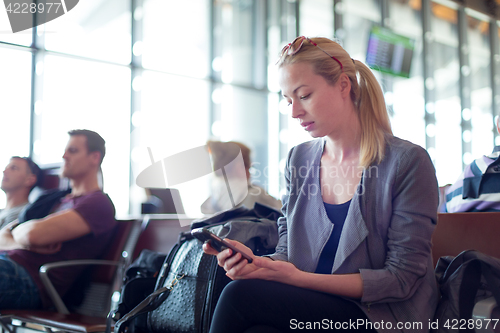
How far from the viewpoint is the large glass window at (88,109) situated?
4.44 m

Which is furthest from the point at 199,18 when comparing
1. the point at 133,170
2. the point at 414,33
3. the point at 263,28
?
the point at 414,33

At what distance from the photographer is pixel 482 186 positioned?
1.67 meters

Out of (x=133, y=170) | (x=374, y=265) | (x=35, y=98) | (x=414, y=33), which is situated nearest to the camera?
(x=374, y=265)

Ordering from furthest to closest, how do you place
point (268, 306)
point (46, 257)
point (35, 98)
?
point (35, 98), point (46, 257), point (268, 306)

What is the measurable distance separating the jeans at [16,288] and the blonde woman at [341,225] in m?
1.33

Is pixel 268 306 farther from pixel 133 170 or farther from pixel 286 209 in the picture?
pixel 133 170

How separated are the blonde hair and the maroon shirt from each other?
4.33ft

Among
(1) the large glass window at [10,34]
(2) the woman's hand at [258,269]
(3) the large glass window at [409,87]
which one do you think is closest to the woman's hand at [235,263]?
(2) the woman's hand at [258,269]

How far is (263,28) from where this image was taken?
6207mm

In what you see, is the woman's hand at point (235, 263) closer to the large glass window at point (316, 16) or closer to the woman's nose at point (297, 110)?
the woman's nose at point (297, 110)

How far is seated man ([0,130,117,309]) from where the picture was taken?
2.05m

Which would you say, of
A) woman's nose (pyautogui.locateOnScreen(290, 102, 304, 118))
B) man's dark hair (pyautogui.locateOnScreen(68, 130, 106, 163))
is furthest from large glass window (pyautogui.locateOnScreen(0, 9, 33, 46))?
woman's nose (pyautogui.locateOnScreen(290, 102, 304, 118))

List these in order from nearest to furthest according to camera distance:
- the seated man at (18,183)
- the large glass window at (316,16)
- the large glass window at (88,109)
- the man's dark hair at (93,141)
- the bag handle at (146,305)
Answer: the bag handle at (146,305)
the man's dark hair at (93,141)
the seated man at (18,183)
the large glass window at (88,109)
the large glass window at (316,16)

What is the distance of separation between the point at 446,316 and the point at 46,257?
1825 mm
